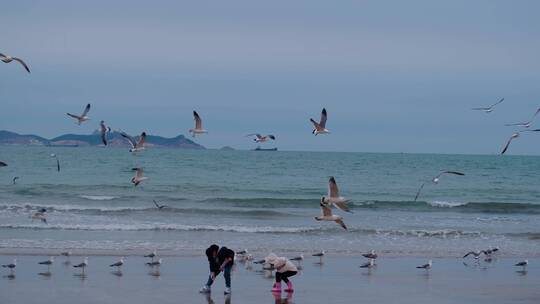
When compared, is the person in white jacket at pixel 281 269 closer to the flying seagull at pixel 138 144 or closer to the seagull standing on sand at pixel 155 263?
the seagull standing on sand at pixel 155 263

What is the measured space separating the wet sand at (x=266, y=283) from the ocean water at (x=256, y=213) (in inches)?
116

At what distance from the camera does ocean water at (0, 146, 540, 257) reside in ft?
89.5

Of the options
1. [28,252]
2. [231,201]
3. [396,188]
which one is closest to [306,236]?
[28,252]

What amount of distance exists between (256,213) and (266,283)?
779 inches

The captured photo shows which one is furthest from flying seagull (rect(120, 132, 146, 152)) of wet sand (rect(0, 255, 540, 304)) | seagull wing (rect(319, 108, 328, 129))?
seagull wing (rect(319, 108, 328, 129))

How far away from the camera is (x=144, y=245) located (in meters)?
26.1

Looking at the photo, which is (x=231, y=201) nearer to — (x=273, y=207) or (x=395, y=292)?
(x=273, y=207)

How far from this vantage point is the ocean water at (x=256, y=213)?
1073 inches

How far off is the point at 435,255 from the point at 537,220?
1502 cm

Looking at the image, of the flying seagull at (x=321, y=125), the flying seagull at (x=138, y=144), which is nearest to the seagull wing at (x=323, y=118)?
the flying seagull at (x=321, y=125)

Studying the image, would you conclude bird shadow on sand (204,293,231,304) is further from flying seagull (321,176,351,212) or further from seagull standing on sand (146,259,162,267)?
seagull standing on sand (146,259,162,267)

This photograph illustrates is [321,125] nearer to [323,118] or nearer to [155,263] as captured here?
[323,118]

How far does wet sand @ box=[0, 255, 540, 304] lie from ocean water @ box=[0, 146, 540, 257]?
2.96 metres

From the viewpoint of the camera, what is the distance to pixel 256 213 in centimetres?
3884
